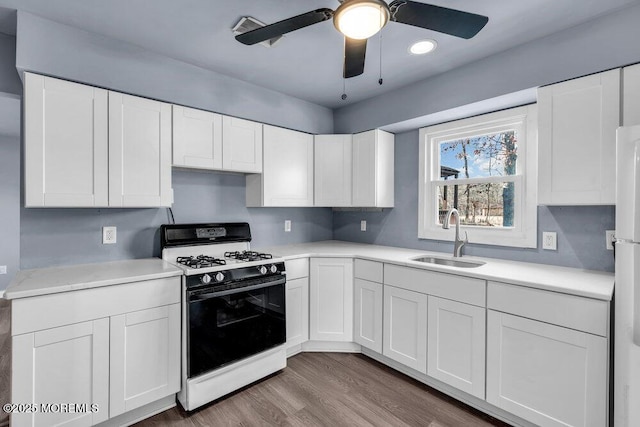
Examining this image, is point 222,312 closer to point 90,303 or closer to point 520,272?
point 90,303

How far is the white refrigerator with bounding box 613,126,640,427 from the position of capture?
4.38 feet

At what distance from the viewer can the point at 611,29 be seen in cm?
181

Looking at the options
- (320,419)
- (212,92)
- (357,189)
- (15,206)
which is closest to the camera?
(320,419)

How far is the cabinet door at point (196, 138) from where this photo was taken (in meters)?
A: 2.33

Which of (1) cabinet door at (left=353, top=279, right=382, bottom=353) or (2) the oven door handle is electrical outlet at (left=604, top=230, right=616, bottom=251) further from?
(2) the oven door handle

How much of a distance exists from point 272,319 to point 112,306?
3.65 ft

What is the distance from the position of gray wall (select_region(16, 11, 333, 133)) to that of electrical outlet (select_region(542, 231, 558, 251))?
2.46 metres

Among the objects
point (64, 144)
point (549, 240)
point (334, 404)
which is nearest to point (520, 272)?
point (549, 240)

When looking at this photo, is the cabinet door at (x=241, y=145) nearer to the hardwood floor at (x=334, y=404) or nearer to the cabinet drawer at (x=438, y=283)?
the cabinet drawer at (x=438, y=283)

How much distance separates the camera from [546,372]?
66.5 inches

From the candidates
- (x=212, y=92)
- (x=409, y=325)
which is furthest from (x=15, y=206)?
(x=409, y=325)

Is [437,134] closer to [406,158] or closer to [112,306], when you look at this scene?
[406,158]

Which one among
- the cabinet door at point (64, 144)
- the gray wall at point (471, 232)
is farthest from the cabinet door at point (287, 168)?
the cabinet door at point (64, 144)

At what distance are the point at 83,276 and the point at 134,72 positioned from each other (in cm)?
148
